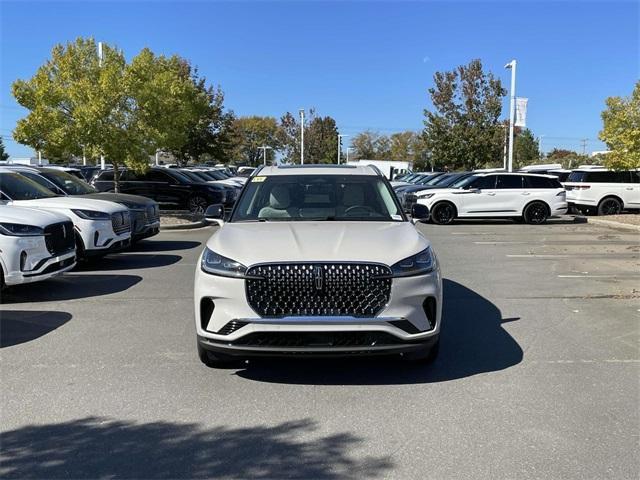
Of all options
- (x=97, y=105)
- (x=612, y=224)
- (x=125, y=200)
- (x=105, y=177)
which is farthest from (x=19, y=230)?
(x=612, y=224)

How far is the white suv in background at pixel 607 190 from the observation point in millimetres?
20953

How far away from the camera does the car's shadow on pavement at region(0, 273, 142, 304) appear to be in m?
→ 7.82

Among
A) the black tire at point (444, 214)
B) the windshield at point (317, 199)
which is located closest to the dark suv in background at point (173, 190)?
the black tire at point (444, 214)

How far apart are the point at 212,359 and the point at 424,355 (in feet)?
5.60

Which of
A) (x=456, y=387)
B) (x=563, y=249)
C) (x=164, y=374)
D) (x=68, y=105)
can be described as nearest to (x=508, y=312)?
(x=456, y=387)

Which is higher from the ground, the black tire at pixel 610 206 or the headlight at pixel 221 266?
the headlight at pixel 221 266

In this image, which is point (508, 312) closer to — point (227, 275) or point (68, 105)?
point (227, 275)

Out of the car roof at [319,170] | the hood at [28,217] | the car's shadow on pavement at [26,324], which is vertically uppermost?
the car roof at [319,170]

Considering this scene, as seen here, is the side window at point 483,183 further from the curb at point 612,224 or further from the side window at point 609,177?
the side window at point 609,177

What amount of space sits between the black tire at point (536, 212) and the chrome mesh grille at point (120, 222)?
13.4 m

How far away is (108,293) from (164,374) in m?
3.65

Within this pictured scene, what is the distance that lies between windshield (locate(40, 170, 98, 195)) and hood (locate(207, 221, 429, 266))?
8.02 meters

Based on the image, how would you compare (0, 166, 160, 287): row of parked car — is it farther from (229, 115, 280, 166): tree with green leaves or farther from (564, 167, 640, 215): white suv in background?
(229, 115, 280, 166): tree with green leaves

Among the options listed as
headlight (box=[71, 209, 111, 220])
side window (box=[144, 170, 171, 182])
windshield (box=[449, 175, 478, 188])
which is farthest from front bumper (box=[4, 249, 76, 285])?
windshield (box=[449, 175, 478, 188])
